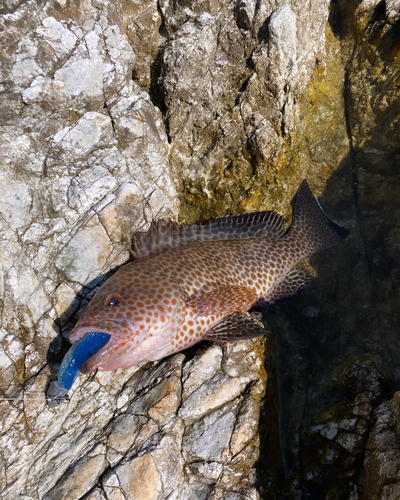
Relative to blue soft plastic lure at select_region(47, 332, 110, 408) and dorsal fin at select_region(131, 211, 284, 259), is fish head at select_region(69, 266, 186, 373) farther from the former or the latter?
dorsal fin at select_region(131, 211, 284, 259)

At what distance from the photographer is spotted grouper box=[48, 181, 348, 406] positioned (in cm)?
373

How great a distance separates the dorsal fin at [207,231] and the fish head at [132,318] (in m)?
0.48

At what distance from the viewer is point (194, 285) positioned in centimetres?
436

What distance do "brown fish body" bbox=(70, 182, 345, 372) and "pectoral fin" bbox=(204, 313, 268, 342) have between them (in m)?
0.01

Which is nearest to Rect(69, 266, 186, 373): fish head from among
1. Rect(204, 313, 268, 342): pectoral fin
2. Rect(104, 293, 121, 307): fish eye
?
Rect(104, 293, 121, 307): fish eye

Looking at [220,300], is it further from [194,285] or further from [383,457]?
[383,457]

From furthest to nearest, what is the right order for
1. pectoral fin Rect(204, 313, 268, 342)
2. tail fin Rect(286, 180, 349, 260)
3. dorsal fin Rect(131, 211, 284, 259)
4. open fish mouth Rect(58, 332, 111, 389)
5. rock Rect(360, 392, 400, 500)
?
tail fin Rect(286, 180, 349, 260), dorsal fin Rect(131, 211, 284, 259), pectoral fin Rect(204, 313, 268, 342), open fish mouth Rect(58, 332, 111, 389), rock Rect(360, 392, 400, 500)

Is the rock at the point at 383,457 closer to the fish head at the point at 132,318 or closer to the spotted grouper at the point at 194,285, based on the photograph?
the spotted grouper at the point at 194,285

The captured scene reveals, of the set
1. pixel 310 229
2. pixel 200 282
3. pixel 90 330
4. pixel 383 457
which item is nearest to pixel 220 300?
pixel 200 282

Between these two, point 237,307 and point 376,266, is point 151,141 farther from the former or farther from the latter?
point 376,266

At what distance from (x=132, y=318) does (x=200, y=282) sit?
0.98 meters

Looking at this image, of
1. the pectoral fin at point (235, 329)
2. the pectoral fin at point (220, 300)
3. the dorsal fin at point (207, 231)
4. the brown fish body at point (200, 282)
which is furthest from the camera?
the dorsal fin at point (207, 231)

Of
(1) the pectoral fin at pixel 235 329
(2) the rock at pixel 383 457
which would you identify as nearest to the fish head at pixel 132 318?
(1) the pectoral fin at pixel 235 329

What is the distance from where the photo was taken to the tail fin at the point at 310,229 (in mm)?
5223
